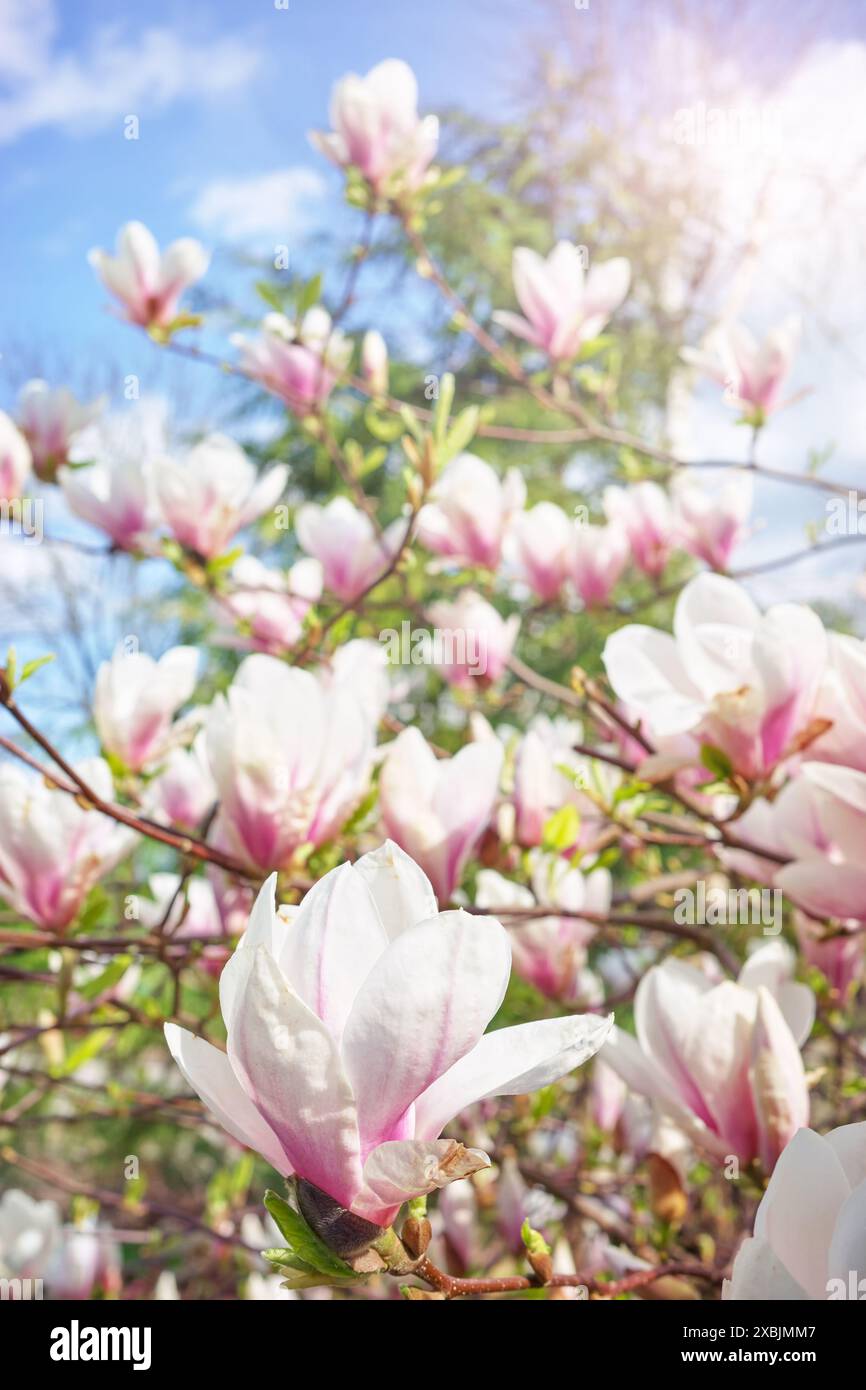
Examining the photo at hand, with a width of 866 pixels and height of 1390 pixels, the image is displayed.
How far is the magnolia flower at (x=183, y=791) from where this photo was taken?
0.81m

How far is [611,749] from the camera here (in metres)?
0.95

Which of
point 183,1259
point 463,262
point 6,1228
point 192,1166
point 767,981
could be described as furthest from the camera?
point 463,262

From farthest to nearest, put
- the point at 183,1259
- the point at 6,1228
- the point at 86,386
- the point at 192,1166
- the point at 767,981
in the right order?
the point at 86,386 → the point at 192,1166 → the point at 183,1259 → the point at 6,1228 → the point at 767,981

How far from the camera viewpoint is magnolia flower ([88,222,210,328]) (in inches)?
44.1

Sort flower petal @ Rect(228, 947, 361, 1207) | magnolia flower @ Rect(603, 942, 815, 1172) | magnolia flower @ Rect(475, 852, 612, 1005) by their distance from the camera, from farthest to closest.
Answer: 1. magnolia flower @ Rect(475, 852, 612, 1005)
2. magnolia flower @ Rect(603, 942, 815, 1172)
3. flower petal @ Rect(228, 947, 361, 1207)

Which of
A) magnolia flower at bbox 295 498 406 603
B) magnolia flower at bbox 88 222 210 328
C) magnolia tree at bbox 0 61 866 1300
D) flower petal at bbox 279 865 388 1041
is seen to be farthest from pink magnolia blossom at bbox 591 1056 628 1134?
magnolia flower at bbox 88 222 210 328

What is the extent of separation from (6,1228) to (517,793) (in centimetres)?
59

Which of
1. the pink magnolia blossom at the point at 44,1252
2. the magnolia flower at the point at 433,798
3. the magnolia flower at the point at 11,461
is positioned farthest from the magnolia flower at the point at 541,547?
the pink magnolia blossom at the point at 44,1252

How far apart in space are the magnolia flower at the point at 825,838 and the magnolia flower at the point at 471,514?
579 millimetres

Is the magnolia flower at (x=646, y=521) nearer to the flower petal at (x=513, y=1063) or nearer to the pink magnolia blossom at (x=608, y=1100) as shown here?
the pink magnolia blossom at (x=608, y=1100)

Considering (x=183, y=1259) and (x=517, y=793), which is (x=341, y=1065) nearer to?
(x=517, y=793)

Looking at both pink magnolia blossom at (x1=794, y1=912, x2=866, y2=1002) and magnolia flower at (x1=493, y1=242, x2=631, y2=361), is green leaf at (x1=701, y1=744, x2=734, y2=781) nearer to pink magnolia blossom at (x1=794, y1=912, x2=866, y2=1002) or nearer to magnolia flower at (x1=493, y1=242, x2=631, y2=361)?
pink magnolia blossom at (x1=794, y1=912, x2=866, y2=1002)

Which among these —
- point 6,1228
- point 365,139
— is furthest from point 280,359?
point 6,1228

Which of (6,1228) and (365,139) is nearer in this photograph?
(6,1228)
